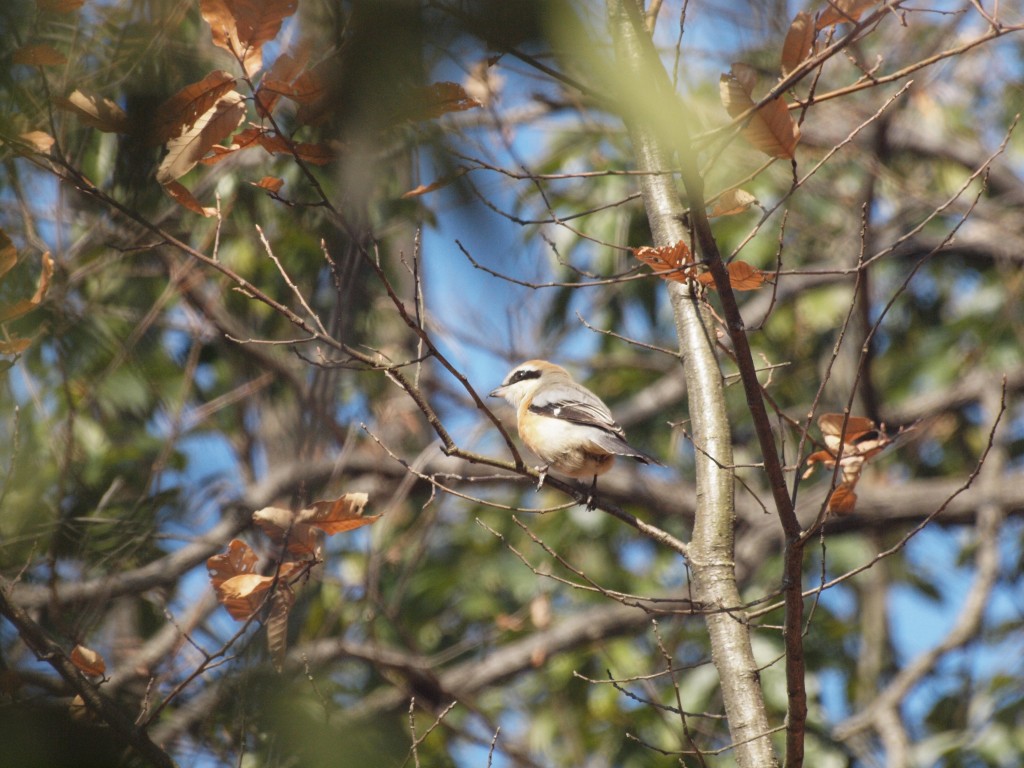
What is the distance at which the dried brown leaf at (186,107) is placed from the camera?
5.28 feet

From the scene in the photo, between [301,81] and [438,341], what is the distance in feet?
16.6

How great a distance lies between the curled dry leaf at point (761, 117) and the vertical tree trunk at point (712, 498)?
29 cm

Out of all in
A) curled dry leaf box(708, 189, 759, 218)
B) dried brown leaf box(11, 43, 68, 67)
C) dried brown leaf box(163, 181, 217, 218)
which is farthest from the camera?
curled dry leaf box(708, 189, 759, 218)

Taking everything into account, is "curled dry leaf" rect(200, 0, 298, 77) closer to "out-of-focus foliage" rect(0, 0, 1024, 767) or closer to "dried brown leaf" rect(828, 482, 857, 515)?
"out-of-focus foliage" rect(0, 0, 1024, 767)

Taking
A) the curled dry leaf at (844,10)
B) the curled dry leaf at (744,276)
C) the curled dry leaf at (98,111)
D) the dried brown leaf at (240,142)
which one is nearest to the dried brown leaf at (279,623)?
the dried brown leaf at (240,142)

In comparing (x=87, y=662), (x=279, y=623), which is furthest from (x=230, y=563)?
(x=87, y=662)

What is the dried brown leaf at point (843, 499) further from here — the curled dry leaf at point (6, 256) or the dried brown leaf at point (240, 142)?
the curled dry leaf at point (6, 256)

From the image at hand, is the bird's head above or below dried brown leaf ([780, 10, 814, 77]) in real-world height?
above

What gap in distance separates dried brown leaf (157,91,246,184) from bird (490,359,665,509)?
2.50 m

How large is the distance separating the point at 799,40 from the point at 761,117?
10.3 inches

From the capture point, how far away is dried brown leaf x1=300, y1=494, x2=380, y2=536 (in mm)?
2736

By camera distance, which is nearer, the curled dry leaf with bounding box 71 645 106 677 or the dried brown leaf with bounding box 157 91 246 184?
the dried brown leaf with bounding box 157 91 246 184

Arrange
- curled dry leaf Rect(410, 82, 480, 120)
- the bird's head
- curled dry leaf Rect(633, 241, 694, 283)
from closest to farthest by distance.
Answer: curled dry leaf Rect(410, 82, 480, 120) → curled dry leaf Rect(633, 241, 694, 283) → the bird's head

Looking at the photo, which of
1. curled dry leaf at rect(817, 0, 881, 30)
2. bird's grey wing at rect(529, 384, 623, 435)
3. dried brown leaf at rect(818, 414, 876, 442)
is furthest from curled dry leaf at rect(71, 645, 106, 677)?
bird's grey wing at rect(529, 384, 623, 435)
